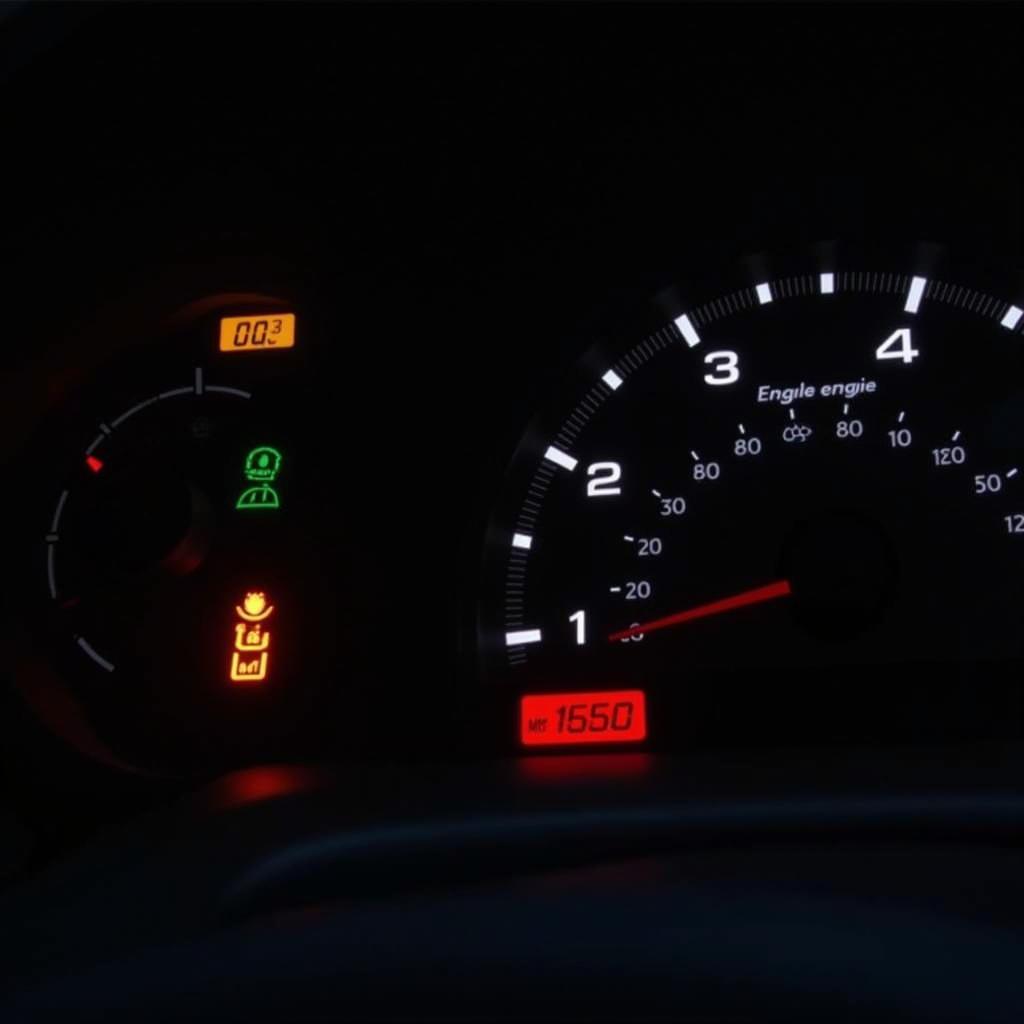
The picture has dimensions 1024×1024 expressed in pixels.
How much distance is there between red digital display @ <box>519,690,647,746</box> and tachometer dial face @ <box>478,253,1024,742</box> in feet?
0.05

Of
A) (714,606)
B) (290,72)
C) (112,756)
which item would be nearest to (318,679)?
(112,756)

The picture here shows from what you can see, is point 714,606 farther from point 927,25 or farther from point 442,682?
point 927,25

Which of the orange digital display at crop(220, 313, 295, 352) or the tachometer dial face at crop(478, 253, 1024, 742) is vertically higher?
the orange digital display at crop(220, 313, 295, 352)

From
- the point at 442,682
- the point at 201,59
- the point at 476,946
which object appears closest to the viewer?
the point at 476,946

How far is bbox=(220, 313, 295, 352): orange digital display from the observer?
7.48 feet

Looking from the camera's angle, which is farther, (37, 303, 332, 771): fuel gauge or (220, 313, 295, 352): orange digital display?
(220, 313, 295, 352): orange digital display

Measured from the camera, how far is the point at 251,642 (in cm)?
217

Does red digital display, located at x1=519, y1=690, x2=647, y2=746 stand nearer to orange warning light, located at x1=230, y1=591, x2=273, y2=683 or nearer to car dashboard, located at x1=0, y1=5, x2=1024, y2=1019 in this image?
car dashboard, located at x1=0, y1=5, x2=1024, y2=1019

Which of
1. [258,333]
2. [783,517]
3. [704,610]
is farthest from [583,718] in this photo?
[258,333]

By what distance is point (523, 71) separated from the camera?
2.07 metres

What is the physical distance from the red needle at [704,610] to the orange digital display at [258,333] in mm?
633

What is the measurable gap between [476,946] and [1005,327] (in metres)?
1.36

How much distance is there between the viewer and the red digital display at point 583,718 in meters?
2.07

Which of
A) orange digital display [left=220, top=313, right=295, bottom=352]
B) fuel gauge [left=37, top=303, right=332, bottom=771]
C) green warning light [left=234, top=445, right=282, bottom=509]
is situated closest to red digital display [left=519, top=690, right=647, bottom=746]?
fuel gauge [left=37, top=303, right=332, bottom=771]
